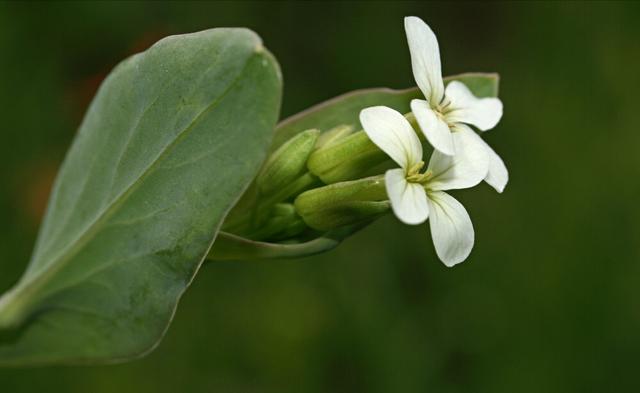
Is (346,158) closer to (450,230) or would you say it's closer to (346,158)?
(346,158)

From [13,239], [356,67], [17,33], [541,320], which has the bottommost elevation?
[541,320]

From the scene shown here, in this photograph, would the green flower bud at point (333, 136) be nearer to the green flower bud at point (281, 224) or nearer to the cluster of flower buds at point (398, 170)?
the cluster of flower buds at point (398, 170)

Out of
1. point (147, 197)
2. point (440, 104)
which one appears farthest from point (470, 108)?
point (147, 197)

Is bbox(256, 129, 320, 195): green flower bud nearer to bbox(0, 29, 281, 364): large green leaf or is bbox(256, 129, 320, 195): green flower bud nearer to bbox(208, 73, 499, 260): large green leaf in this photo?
bbox(208, 73, 499, 260): large green leaf

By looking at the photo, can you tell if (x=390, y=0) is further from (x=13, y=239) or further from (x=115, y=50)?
(x=13, y=239)

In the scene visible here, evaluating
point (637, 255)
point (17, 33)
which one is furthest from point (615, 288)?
point (17, 33)

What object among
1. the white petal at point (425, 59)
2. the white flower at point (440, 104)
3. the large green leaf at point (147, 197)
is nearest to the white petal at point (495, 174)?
the white flower at point (440, 104)
